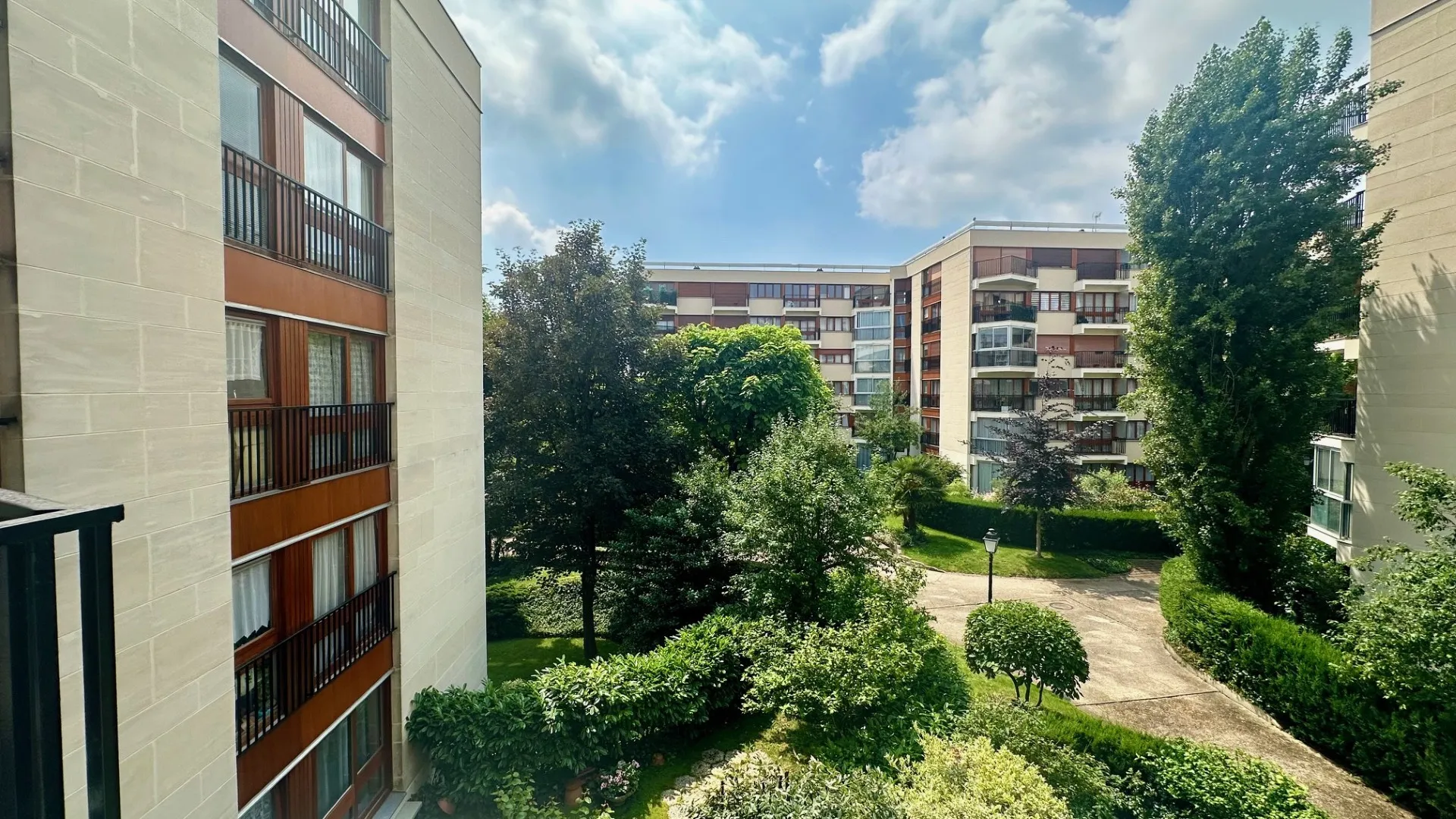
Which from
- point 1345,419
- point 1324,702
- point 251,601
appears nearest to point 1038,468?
point 1345,419

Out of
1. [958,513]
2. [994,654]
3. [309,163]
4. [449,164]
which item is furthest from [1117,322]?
[309,163]

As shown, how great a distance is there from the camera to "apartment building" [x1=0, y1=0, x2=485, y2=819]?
12.2ft

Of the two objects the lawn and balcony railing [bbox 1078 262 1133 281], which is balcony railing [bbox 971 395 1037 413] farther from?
the lawn

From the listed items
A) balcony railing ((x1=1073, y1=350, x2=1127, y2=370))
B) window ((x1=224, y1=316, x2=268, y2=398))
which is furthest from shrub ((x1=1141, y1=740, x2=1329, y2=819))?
balcony railing ((x1=1073, y1=350, x2=1127, y2=370))

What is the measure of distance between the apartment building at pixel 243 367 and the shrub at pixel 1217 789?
10.1 metres

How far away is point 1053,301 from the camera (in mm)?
28703

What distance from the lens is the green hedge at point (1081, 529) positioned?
2056 cm

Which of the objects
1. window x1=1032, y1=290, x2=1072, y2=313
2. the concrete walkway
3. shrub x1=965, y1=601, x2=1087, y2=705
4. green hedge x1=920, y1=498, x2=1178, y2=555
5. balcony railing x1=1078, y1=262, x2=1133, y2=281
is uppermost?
balcony railing x1=1078, y1=262, x2=1133, y2=281

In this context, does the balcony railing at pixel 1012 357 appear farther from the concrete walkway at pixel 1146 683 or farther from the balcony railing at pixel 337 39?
the balcony railing at pixel 337 39

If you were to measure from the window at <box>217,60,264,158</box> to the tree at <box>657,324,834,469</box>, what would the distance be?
1246 centimetres

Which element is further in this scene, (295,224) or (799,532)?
(799,532)

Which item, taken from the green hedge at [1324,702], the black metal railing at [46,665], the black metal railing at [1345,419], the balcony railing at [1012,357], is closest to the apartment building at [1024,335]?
the balcony railing at [1012,357]

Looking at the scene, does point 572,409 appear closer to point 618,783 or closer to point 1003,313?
point 618,783

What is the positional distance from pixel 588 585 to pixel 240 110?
39.1ft
